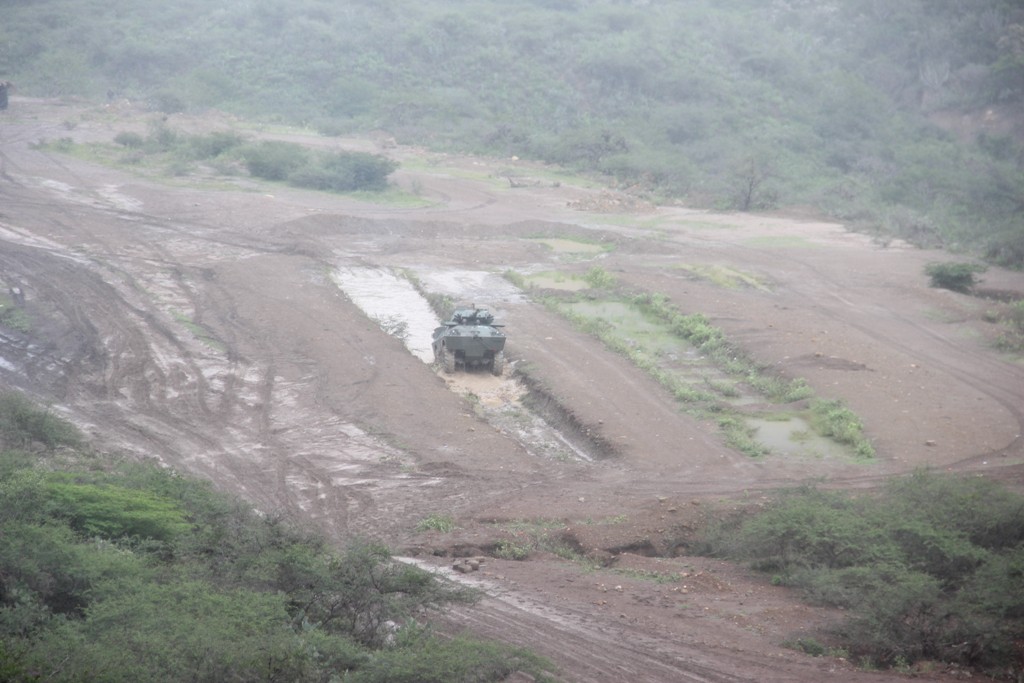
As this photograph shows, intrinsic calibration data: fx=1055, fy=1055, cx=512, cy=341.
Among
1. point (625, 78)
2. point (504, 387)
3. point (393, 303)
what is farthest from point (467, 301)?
point (625, 78)

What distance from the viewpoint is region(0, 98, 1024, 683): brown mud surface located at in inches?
437

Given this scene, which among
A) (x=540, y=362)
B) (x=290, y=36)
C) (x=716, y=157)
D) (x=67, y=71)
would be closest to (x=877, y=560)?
(x=540, y=362)

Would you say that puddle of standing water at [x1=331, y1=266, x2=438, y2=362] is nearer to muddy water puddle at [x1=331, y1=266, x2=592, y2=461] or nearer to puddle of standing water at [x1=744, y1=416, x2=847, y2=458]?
muddy water puddle at [x1=331, y1=266, x2=592, y2=461]

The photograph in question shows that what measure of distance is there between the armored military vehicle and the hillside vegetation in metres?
25.0

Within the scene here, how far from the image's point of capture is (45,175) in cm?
3688

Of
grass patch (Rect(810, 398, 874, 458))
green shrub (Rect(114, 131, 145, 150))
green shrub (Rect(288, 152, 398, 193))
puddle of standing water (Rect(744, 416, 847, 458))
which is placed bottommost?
puddle of standing water (Rect(744, 416, 847, 458))

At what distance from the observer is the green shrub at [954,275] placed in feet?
94.4

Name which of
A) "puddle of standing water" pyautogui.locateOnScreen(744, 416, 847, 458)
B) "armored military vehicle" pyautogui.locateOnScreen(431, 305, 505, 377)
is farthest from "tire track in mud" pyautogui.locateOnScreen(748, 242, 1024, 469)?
"armored military vehicle" pyautogui.locateOnScreen(431, 305, 505, 377)

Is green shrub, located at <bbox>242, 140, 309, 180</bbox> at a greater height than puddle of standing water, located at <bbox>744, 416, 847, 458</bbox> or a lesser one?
greater

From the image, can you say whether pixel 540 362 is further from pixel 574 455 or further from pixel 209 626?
pixel 209 626

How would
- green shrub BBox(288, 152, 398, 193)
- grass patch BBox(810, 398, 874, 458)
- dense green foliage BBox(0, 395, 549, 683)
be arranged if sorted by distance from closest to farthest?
dense green foliage BBox(0, 395, 549, 683), grass patch BBox(810, 398, 874, 458), green shrub BBox(288, 152, 398, 193)

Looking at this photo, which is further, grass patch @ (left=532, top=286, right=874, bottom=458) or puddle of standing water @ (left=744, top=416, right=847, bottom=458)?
grass patch @ (left=532, top=286, right=874, bottom=458)

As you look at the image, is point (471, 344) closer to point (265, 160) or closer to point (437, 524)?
point (437, 524)

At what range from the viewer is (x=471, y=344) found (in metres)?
20.3
